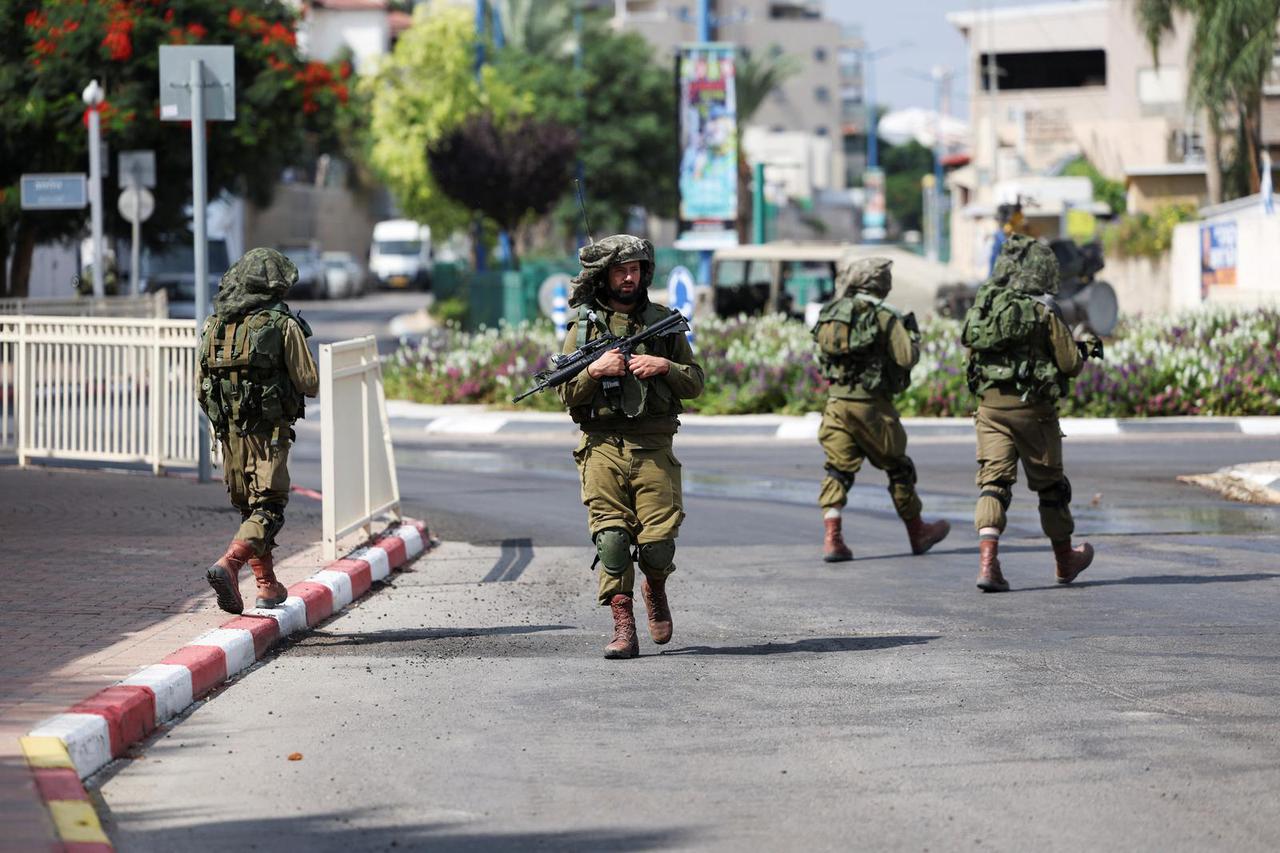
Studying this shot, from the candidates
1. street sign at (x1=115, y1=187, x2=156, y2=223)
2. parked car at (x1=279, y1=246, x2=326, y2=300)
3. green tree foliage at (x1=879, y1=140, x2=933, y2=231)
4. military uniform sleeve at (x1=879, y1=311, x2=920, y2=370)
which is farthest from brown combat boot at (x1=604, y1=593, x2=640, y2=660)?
green tree foliage at (x1=879, y1=140, x2=933, y2=231)

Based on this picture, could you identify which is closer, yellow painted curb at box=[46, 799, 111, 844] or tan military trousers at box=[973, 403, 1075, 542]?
yellow painted curb at box=[46, 799, 111, 844]

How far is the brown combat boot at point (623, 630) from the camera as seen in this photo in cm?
819

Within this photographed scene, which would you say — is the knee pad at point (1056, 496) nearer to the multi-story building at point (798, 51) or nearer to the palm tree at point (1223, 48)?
the palm tree at point (1223, 48)

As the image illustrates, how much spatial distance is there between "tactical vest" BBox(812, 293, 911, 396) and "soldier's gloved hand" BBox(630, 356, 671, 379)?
3381mm

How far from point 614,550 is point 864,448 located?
3676 mm

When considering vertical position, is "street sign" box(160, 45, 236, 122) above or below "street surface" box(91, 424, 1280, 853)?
above

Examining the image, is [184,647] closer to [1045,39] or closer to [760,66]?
[760,66]

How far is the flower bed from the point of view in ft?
71.2

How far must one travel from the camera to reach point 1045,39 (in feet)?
275

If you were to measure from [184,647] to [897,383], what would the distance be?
4850mm

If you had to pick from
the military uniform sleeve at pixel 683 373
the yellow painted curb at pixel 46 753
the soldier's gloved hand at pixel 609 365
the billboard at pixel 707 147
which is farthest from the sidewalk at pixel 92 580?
the billboard at pixel 707 147

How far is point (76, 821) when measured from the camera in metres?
5.45

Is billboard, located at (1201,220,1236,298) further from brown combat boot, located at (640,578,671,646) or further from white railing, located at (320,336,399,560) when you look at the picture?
brown combat boot, located at (640,578,671,646)

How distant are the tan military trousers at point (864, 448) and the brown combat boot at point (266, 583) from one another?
11.6 feet
